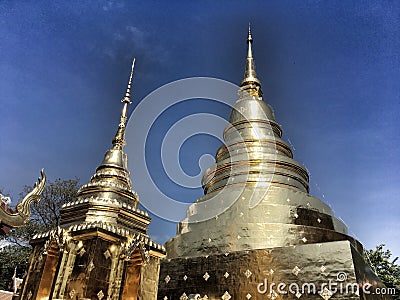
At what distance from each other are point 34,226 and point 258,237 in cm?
1543

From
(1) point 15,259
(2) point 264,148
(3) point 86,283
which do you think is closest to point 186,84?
(2) point 264,148

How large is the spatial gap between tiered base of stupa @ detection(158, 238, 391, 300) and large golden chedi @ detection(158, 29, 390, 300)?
2cm

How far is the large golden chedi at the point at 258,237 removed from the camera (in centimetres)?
592

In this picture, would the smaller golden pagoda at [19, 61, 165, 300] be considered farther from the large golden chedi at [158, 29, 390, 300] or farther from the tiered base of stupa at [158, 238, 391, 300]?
the tiered base of stupa at [158, 238, 391, 300]

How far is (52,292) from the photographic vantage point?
8.55 meters

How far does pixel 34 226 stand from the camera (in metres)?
18.6

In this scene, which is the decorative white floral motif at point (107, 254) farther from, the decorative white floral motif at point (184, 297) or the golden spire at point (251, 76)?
the golden spire at point (251, 76)

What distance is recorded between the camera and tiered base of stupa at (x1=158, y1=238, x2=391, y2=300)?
566 centimetres

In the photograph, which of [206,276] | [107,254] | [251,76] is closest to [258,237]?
[206,276]

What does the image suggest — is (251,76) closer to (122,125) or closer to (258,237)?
(122,125)

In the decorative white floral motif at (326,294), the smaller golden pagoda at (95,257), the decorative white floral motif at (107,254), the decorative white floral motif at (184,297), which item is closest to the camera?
the decorative white floral motif at (326,294)

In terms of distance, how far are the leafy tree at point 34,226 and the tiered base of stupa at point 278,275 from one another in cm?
1355

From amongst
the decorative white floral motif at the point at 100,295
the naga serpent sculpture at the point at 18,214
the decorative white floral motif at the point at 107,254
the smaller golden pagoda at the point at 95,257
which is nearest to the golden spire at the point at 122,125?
the smaller golden pagoda at the point at 95,257

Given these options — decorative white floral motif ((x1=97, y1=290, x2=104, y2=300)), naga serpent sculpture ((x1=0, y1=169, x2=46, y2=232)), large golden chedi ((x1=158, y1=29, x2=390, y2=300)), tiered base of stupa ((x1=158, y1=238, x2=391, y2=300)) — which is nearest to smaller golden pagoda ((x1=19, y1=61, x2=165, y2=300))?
decorative white floral motif ((x1=97, y1=290, x2=104, y2=300))
